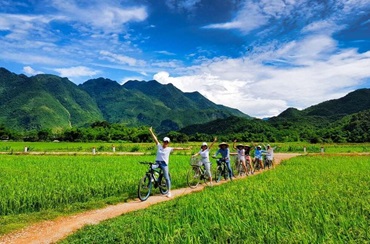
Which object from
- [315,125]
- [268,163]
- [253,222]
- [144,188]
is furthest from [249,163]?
[315,125]

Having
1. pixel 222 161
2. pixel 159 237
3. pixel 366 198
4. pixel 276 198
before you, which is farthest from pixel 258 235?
pixel 222 161

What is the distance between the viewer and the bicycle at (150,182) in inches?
464

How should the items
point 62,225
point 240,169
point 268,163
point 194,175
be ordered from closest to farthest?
point 62,225 → point 194,175 → point 240,169 → point 268,163

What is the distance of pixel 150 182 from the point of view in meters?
12.1

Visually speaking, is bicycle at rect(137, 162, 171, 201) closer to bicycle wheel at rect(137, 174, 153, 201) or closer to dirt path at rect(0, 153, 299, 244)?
bicycle wheel at rect(137, 174, 153, 201)

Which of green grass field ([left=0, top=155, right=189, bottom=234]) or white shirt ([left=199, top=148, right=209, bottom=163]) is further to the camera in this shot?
white shirt ([left=199, top=148, right=209, bottom=163])

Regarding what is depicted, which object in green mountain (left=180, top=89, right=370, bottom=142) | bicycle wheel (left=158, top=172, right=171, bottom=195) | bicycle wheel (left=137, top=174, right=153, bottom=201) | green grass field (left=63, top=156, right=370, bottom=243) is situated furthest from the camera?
green mountain (left=180, top=89, right=370, bottom=142)

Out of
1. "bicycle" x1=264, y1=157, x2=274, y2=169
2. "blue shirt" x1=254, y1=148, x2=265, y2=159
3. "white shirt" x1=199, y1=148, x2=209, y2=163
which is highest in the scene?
"white shirt" x1=199, y1=148, x2=209, y2=163

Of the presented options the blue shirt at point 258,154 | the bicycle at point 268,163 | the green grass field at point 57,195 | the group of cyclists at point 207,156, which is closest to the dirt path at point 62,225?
the green grass field at point 57,195

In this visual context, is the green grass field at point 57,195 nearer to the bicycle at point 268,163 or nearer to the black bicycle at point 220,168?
the black bicycle at point 220,168

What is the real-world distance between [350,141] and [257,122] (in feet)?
Result: 149

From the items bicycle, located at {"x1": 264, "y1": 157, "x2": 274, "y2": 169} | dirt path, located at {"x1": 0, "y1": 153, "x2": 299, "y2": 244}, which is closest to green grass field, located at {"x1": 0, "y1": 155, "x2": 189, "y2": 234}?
dirt path, located at {"x1": 0, "y1": 153, "x2": 299, "y2": 244}

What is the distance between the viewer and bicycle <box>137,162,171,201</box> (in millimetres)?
11793

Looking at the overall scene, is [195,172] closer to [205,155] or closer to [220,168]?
[205,155]
